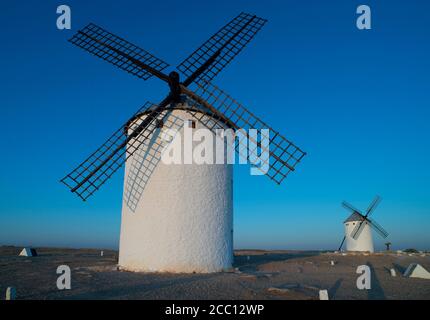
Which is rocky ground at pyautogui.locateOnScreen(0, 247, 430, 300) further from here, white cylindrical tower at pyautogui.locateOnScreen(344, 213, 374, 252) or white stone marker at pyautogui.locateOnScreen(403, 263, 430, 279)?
white cylindrical tower at pyautogui.locateOnScreen(344, 213, 374, 252)

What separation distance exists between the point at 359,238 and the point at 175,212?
84.5ft

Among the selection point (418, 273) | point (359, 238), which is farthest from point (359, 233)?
point (418, 273)

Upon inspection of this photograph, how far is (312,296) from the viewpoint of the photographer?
7930mm

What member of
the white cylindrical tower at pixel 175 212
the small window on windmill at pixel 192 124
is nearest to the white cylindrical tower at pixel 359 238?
the white cylindrical tower at pixel 175 212

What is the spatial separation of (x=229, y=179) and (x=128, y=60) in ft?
22.7

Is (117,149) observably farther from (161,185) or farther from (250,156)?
(250,156)

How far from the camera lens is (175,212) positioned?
12.7m

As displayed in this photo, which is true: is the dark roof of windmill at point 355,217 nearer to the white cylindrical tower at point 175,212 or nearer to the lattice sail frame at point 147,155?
the white cylindrical tower at point 175,212

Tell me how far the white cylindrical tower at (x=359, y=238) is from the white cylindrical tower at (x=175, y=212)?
23178 mm

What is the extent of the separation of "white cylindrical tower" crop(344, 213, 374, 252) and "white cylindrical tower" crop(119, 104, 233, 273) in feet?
76.0

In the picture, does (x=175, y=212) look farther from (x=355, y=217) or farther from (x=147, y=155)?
(x=355, y=217)

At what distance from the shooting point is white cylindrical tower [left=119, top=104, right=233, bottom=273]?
1257cm

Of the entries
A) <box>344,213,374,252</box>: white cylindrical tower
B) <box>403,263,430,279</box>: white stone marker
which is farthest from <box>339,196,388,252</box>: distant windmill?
<box>403,263,430,279</box>: white stone marker
